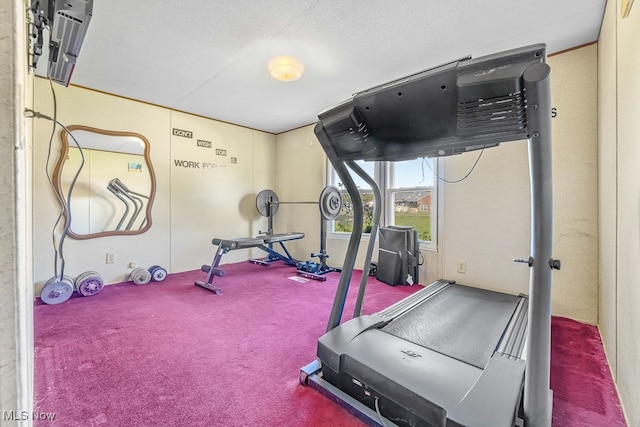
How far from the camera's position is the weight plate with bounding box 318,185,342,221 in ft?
13.4

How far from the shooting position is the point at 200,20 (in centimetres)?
225

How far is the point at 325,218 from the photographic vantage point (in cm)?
436

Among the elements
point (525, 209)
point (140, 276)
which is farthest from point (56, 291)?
point (525, 209)

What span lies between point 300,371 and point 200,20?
2.69m

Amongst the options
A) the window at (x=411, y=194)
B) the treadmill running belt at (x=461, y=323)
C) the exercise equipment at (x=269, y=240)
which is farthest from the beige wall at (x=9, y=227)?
the window at (x=411, y=194)

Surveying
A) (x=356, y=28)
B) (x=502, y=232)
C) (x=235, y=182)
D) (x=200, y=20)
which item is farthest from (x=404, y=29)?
(x=235, y=182)

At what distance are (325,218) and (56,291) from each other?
3.26 m

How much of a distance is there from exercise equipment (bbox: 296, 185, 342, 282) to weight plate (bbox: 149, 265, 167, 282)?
74.6 inches

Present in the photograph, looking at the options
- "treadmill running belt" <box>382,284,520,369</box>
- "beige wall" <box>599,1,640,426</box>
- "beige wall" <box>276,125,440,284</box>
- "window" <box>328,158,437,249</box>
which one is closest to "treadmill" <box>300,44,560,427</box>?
"treadmill running belt" <box>382,284,520,369</box>

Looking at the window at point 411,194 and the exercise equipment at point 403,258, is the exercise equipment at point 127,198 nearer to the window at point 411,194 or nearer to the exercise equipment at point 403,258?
the window at point 411,194

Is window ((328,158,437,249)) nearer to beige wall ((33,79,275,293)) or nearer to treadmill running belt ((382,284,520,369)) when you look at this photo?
treadmill running belt ((382,284,520,369))

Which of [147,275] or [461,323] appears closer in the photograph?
[461,323]

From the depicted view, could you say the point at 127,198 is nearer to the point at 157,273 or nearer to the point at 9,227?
the point at 157,273

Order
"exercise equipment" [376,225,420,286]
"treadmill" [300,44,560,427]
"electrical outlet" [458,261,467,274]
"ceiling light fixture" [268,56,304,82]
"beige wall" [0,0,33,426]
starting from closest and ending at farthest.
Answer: "beige wall" [0,0,33,426] < "treadmill" [300,44,560,427] < "ceiling light fixture" [268,56,304,82] < "electrical outlet" [458,261,467,274] < "exercise equipment" [376,225,420,286]
